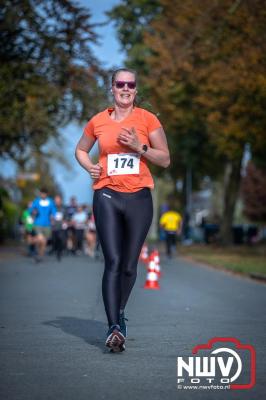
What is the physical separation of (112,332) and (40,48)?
18.7m

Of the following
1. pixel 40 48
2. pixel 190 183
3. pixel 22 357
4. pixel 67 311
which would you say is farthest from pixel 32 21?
pixel 190 183

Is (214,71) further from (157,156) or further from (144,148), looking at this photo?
(144,148)

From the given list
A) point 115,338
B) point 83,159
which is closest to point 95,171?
point 83,159

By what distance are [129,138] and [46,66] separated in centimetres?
1899

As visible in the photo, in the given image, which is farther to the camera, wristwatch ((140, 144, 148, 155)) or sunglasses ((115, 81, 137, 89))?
sunglasses ((115, 81, 137, 89))

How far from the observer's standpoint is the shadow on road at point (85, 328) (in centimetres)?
805

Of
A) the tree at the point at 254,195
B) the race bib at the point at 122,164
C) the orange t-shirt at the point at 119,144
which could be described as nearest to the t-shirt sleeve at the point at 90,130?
the orange t-shirt at the point at 119,144

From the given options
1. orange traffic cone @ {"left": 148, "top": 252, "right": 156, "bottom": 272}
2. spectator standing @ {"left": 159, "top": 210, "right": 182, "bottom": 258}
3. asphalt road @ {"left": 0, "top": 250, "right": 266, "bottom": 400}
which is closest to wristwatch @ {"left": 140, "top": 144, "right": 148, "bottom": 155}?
asphalt road @ {"left": 0, "top": 250, "right": 266, "bottom": 400}

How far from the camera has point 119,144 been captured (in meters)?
7.41

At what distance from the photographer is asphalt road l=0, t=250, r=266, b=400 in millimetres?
5703

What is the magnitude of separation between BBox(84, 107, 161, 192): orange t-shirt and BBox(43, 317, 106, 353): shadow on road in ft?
4.16

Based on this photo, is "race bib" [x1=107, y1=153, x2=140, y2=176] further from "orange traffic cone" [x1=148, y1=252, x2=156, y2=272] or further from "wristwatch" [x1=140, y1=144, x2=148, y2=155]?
"orange traffic cone" [x1=148, y1=252, x2=156, y2=272]

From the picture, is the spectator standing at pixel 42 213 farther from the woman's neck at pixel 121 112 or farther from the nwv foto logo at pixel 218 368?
the nwv foto logo at pixel 218 368

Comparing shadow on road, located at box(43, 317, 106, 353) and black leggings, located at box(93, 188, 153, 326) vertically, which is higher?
black leggings, located at box(93, 188, 153, 326)
